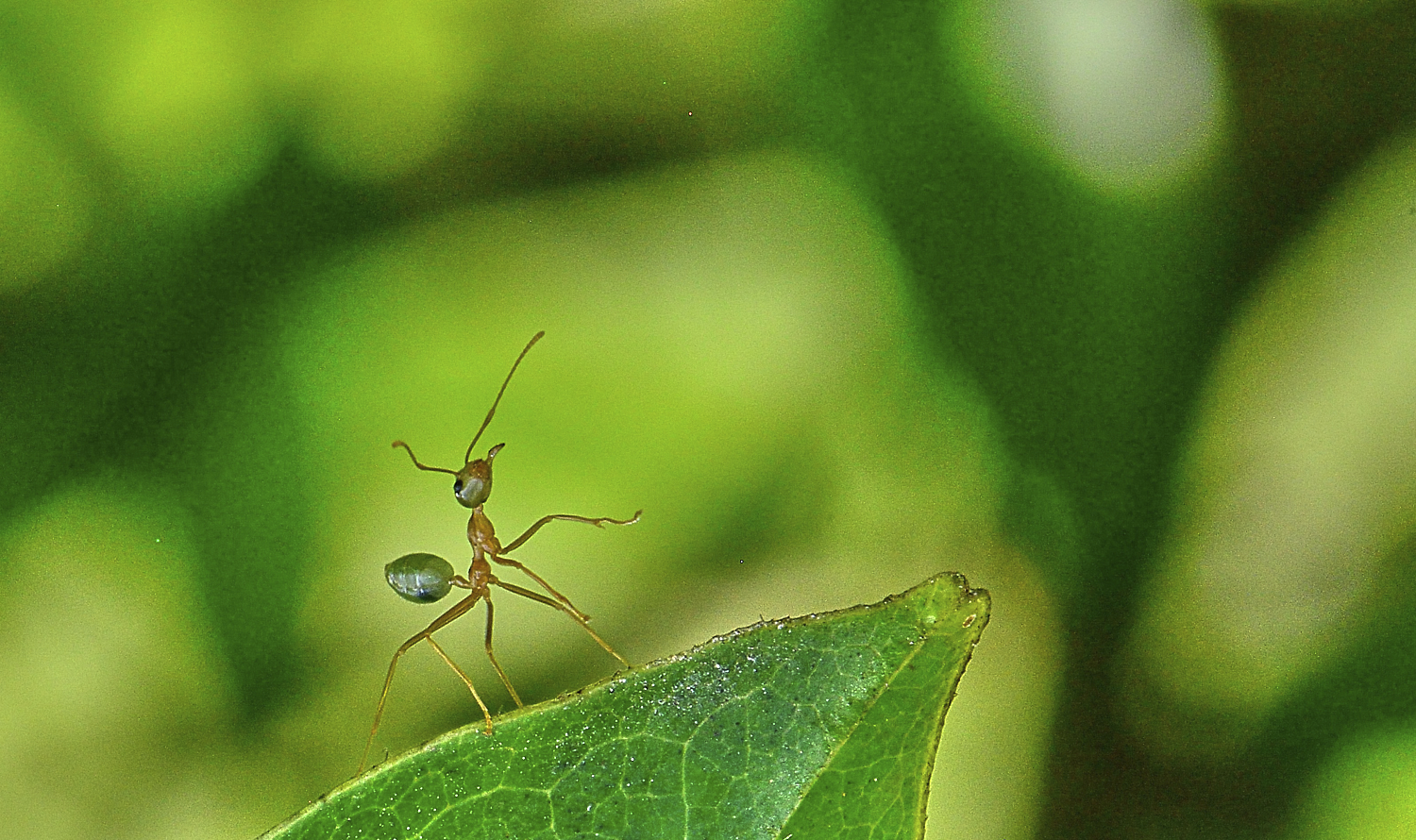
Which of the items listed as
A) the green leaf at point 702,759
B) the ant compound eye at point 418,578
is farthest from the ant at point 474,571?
the green leaf at point 702,759

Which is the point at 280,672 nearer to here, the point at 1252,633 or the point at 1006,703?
the point at 1006,703

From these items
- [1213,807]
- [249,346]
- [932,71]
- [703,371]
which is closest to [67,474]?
[249,346]

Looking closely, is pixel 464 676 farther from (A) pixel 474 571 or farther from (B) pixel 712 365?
(B) pixel 712 365

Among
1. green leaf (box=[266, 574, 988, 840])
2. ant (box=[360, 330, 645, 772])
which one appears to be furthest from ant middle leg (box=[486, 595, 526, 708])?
green leaf (box=[266, 574, 988, 840])

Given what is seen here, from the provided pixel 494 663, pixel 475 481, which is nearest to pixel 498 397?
pixel 475 481

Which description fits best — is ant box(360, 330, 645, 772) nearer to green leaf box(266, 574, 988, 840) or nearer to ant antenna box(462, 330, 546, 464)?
ant antenna box(462, 330, 546, 464)

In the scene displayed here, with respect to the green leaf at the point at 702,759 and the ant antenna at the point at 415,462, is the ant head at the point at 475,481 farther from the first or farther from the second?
the green leaf at the point at 702,759
